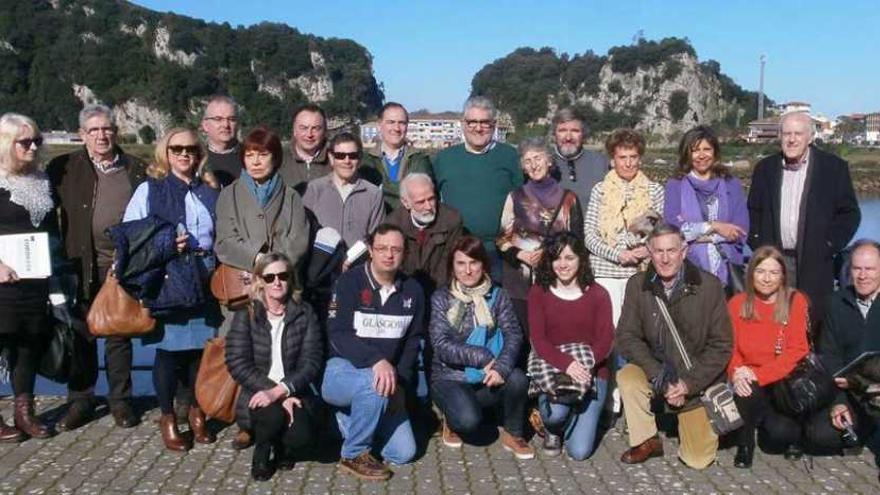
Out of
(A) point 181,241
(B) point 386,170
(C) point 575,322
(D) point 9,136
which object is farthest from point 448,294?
(D) point 9,136

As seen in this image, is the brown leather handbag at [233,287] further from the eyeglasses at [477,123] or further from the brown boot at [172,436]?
the eyeglasses at [477,123]

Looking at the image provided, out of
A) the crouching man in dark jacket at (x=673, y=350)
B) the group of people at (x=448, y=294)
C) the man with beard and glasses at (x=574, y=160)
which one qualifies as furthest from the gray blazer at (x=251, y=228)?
the crouching man in dark jacket at (x=673, y=350)

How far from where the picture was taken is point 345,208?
18.5ft

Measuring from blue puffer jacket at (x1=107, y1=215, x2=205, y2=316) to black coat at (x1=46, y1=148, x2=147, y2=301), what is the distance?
1.27ft

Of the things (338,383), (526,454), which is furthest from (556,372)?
(338,383)

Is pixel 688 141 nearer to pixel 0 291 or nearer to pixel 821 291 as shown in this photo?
pixel 821 291

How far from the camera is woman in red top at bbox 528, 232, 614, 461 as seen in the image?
209 inches

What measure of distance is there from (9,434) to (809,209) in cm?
522

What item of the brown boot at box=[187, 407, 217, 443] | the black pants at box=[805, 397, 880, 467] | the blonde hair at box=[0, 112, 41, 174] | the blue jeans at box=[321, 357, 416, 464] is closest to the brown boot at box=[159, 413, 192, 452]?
the brown boot at box=[187, 407, 217, 443]

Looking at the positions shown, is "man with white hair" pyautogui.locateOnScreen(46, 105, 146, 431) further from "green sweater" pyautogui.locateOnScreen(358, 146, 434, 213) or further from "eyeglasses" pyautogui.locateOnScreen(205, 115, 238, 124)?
"green sweater" pyautogui.locateOnScreen(358, 146, 434, 213)

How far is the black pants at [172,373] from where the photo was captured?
5.34m

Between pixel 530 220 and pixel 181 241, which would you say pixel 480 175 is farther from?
pixel 181 241

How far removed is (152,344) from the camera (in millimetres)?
5488

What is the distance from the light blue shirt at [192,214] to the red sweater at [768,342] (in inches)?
126
